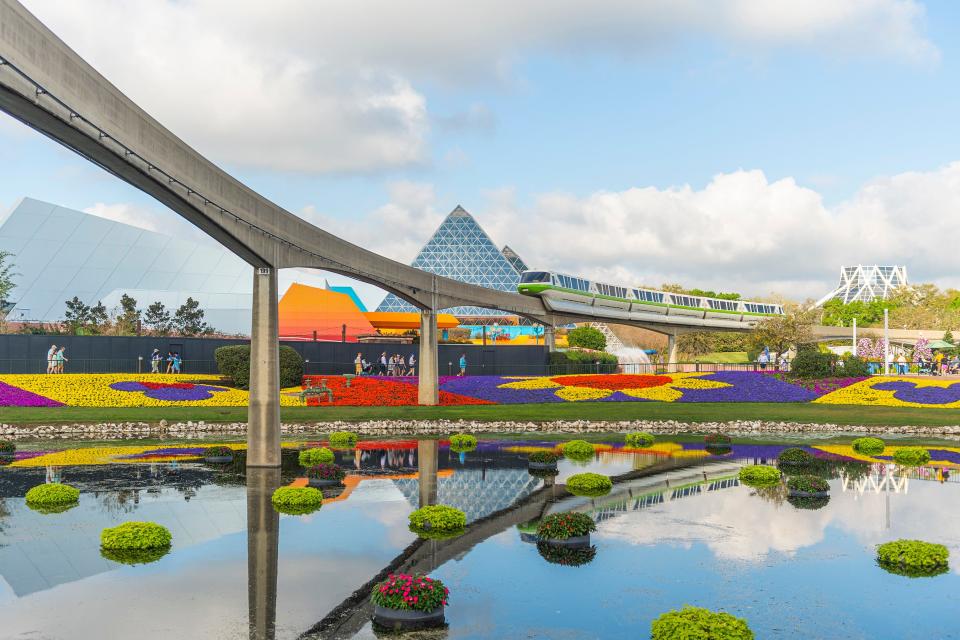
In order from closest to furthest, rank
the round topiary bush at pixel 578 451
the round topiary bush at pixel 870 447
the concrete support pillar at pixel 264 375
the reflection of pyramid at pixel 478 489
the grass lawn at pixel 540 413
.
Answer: the reflection of pyramid at pixel 478 489 < the concrete support pillar at pixel 264 375 < the round topiary bush at pixel 578 451 < the round topiary bush at pixel 870 447 < the grass lawn at pixel 540 413

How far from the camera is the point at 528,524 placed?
19828 millimetres

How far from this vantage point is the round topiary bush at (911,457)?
97.9 feet

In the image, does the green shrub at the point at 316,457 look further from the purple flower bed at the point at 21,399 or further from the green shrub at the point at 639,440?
the purple flower bed at the point at 21,399

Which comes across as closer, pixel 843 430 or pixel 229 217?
pixel 229 217

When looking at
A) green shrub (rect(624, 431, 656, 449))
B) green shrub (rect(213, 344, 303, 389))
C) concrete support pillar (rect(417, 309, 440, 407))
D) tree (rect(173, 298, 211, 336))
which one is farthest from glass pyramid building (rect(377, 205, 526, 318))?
green shrub (rect(624, 431, 656, 449))

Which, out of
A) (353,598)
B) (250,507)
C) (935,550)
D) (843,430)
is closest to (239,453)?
(250,507)

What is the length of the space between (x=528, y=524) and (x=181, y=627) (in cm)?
910

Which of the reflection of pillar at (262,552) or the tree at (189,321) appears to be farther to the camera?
the tree at (189,321)

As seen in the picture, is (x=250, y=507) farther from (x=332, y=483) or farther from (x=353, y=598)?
(x=353, y=598)

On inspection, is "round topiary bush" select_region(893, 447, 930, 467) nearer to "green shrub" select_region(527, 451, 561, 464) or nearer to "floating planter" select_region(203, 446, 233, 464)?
"green shrub" select_region(527, 451, 561, 464)

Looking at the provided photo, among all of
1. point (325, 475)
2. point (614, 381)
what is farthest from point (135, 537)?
point (614, 381)

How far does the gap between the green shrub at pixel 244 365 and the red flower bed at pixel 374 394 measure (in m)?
0.99

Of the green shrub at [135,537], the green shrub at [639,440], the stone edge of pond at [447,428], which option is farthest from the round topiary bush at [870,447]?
the green shrub at [135,537]

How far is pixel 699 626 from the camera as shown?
1166 cm
